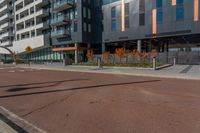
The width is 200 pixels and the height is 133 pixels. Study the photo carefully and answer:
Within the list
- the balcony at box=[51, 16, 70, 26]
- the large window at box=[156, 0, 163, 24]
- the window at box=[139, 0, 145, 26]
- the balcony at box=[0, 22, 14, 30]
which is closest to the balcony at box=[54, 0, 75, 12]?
the balcony at box=[51, 16, 70, 26]

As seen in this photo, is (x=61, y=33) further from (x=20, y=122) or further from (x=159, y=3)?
(x=20, y=122)

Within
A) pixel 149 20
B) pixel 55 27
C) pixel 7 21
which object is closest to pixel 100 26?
pixel 149 20

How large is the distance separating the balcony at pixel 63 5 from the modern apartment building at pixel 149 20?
301 inches

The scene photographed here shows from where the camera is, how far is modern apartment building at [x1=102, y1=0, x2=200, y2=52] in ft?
108

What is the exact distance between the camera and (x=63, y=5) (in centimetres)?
4744

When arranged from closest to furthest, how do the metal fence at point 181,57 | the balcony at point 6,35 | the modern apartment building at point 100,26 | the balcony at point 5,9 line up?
1. the metal fence at point 181,57
2. the modern apartment building at point 100,26
3. the balcony at point 6,35
4. the balcony at point 5,9

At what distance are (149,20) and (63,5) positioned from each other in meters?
20.8

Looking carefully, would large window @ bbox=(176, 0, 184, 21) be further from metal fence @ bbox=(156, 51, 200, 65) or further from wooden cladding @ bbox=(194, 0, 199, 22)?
metal fence @ bbox=(156, 51, 200, 65)

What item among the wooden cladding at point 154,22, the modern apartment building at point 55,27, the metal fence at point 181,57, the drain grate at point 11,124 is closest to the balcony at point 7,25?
the modern apartment building at point 55,27

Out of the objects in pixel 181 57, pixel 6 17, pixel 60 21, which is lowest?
pixel 181 57

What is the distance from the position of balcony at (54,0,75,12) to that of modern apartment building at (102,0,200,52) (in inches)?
301

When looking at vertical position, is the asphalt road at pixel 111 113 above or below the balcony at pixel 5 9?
below

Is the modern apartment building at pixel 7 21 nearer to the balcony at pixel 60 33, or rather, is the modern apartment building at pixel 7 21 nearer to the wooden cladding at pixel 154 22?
the balcony at pixel 60 33

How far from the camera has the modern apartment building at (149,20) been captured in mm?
32906
